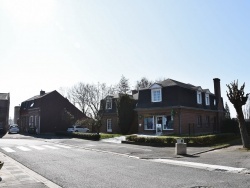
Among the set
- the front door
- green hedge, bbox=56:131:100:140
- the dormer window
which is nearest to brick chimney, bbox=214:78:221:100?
the dormer window

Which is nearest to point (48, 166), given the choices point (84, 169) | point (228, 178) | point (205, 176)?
point (84, 169)

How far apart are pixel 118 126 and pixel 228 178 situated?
2962 centimetres

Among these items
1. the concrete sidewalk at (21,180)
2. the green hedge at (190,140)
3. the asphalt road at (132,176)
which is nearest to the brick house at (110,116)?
the green hedge at (190,140)

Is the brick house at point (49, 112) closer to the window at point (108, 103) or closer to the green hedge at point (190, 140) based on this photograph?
the window at point (108, 103)

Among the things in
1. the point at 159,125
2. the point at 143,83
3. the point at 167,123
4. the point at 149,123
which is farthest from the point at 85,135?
the point at 143,83

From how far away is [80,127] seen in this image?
1860 inches

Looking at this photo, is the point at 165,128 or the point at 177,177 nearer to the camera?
the point at 177,177

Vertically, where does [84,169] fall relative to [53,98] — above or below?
below

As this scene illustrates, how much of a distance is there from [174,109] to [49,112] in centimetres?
2878

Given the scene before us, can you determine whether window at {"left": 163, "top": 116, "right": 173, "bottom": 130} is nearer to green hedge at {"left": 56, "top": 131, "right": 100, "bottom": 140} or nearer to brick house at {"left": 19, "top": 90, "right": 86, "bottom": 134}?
green hedge at {"left": 56, "top": 131, "right": 100, "bottom": 140}

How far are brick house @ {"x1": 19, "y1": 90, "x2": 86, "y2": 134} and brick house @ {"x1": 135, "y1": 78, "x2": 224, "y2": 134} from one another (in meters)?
23.2

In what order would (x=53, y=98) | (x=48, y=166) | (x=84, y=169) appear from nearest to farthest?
(x=84, y=169), (x=48, y=166), (x=53, y=98)

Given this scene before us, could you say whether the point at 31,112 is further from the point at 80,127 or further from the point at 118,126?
the point at 118,126

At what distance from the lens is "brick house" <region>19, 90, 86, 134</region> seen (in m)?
51.2
